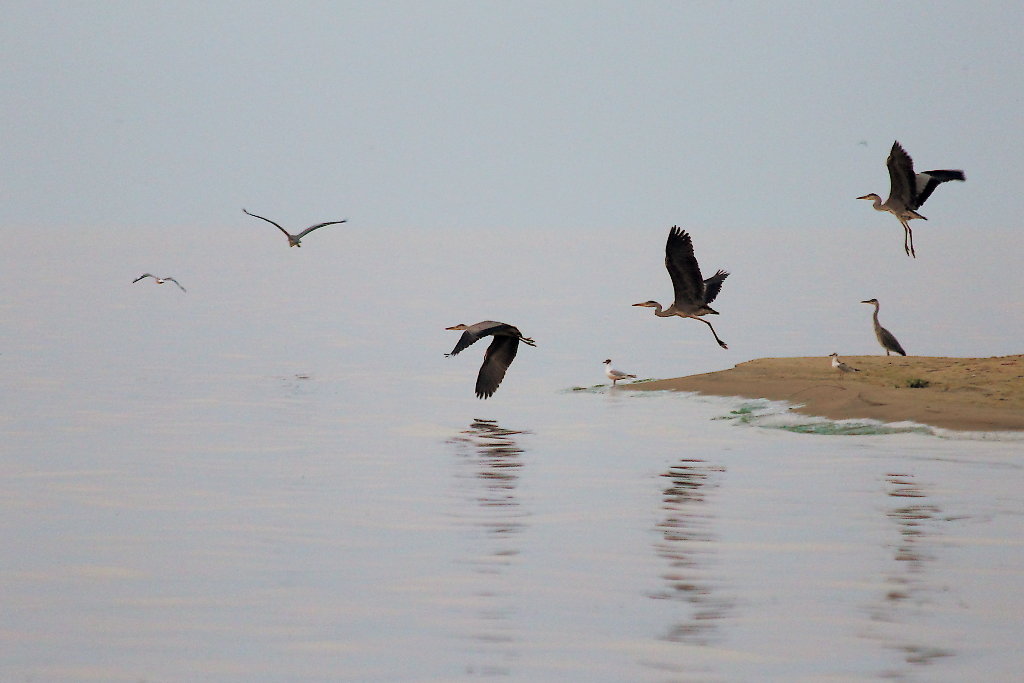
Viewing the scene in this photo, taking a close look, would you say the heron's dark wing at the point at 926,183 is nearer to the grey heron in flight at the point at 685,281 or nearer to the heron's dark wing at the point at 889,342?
the grey heron in flight at the point at 685,281

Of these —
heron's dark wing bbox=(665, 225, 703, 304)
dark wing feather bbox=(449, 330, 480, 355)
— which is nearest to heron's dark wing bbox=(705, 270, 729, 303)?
heron's dark wing bbox=(665, 225, 703, 304)

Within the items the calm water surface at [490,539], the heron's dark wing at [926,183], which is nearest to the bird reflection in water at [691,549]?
the calm water surface at [490,539]

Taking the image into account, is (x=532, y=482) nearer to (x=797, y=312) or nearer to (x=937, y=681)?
(x=937, y=681)

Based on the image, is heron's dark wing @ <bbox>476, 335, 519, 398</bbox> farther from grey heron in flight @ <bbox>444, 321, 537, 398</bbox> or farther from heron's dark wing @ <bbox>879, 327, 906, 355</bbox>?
heron's dark wing @ <bbox>879, 327, 906, 355</bbox>

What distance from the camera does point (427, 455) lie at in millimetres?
20016

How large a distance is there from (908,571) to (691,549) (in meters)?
2.01

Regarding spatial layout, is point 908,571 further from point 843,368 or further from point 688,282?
point 843,368

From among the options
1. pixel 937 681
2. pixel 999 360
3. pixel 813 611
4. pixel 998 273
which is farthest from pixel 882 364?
pixel 998 273

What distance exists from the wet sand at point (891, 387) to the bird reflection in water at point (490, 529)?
15.3 ft

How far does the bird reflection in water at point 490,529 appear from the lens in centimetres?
1093

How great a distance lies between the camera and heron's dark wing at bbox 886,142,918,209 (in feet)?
77.1

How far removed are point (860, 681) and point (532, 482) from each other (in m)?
7.98

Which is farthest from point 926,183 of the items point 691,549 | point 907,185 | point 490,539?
point 490,539

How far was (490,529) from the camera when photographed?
15.0 metres
